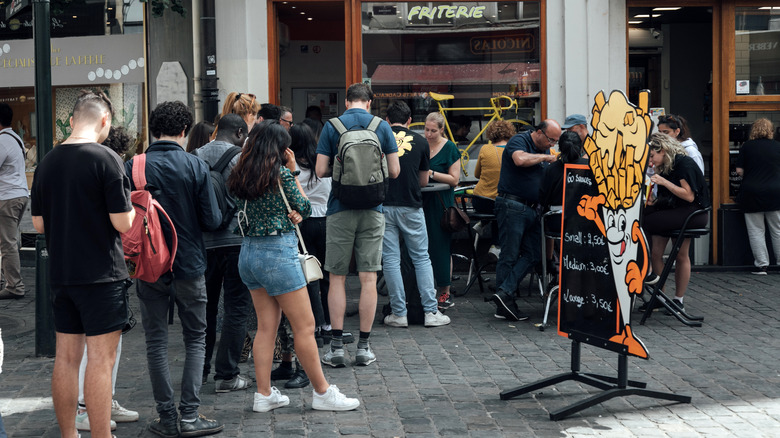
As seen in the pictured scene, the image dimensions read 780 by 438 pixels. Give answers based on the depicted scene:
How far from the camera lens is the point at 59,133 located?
1172cm

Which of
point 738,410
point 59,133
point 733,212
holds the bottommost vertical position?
point 738,410

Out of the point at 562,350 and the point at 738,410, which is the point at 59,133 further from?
the point at 738,410

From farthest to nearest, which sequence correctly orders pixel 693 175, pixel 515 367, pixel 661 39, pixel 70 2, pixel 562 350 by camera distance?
pixel 661 39
pixel 70 2
pixel 693 175
pixel 562 350
pixel 515 367

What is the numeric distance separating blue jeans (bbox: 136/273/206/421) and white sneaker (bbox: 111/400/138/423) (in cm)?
36

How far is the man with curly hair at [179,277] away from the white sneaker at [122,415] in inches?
9.3

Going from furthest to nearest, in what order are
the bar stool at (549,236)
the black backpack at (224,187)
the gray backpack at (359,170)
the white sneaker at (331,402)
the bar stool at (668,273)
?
the bar stool at (668,273) → the bar stool at (549,236) → the gray backpack at (359,170) → the black backpack at (224,187) → the white sneaker at (331,402)

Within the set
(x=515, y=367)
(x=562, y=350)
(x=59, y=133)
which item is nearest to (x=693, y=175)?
(x=562, y=350)

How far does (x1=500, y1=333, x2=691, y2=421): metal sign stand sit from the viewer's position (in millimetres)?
5265

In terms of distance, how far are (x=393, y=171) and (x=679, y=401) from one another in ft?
8.61

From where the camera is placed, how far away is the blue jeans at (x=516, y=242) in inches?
322

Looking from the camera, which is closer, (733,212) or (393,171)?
(393,171)

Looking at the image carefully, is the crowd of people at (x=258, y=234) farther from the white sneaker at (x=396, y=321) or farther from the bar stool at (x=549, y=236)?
the bar stool at (x=549, y=236)

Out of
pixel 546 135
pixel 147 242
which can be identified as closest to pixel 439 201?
pixel 546 135

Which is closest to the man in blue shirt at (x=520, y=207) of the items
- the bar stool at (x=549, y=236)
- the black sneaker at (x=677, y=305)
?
the bar stool at (x=549, y=236)
